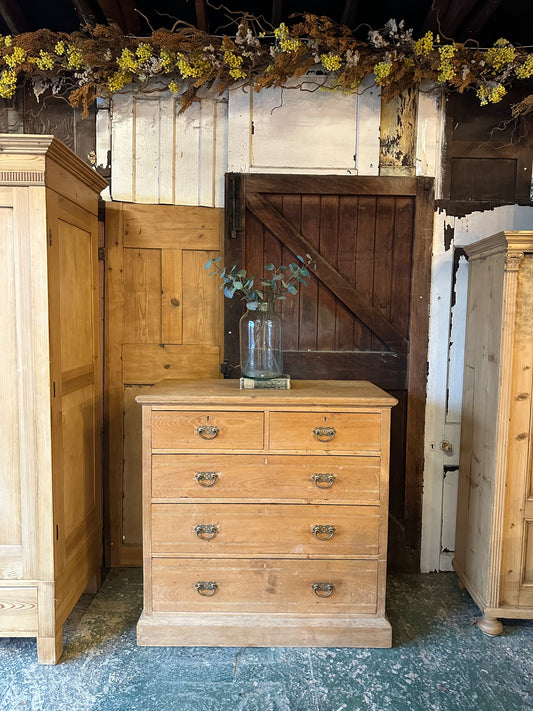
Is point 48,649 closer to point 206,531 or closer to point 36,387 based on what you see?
point 206,531

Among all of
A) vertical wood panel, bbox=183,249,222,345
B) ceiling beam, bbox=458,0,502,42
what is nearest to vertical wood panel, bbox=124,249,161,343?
vertical wood panel, bbox=183,249,222,345

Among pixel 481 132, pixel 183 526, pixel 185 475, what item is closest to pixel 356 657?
pixel 183 526

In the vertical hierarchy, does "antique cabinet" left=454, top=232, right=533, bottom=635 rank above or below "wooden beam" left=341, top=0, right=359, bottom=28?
below

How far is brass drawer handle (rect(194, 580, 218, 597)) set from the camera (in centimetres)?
193

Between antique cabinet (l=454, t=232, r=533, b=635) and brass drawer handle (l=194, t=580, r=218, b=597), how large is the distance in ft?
4.00

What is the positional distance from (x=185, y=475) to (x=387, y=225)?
1.63m

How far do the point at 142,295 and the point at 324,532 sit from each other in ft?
4.97

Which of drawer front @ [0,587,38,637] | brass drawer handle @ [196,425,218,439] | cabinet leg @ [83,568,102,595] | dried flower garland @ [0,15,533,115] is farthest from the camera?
cabinet leg @ [83,568,102,595]

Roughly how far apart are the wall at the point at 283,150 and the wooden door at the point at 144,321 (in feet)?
0.48

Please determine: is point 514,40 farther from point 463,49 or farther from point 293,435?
point 293,435

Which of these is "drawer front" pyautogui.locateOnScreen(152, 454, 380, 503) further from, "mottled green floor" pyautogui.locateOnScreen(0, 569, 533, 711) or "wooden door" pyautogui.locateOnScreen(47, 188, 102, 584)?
"mottled green floor" pyautogui.locateOnScreen(0, 569, 533, 711)

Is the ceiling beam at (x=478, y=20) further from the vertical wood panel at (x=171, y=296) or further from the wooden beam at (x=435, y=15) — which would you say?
the vertical wood panel at (x=171, y=296)

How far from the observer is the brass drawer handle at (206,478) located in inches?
75.4

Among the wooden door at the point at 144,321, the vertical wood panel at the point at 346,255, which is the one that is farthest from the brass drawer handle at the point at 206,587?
the vertical wood panel at the point at 346,255
